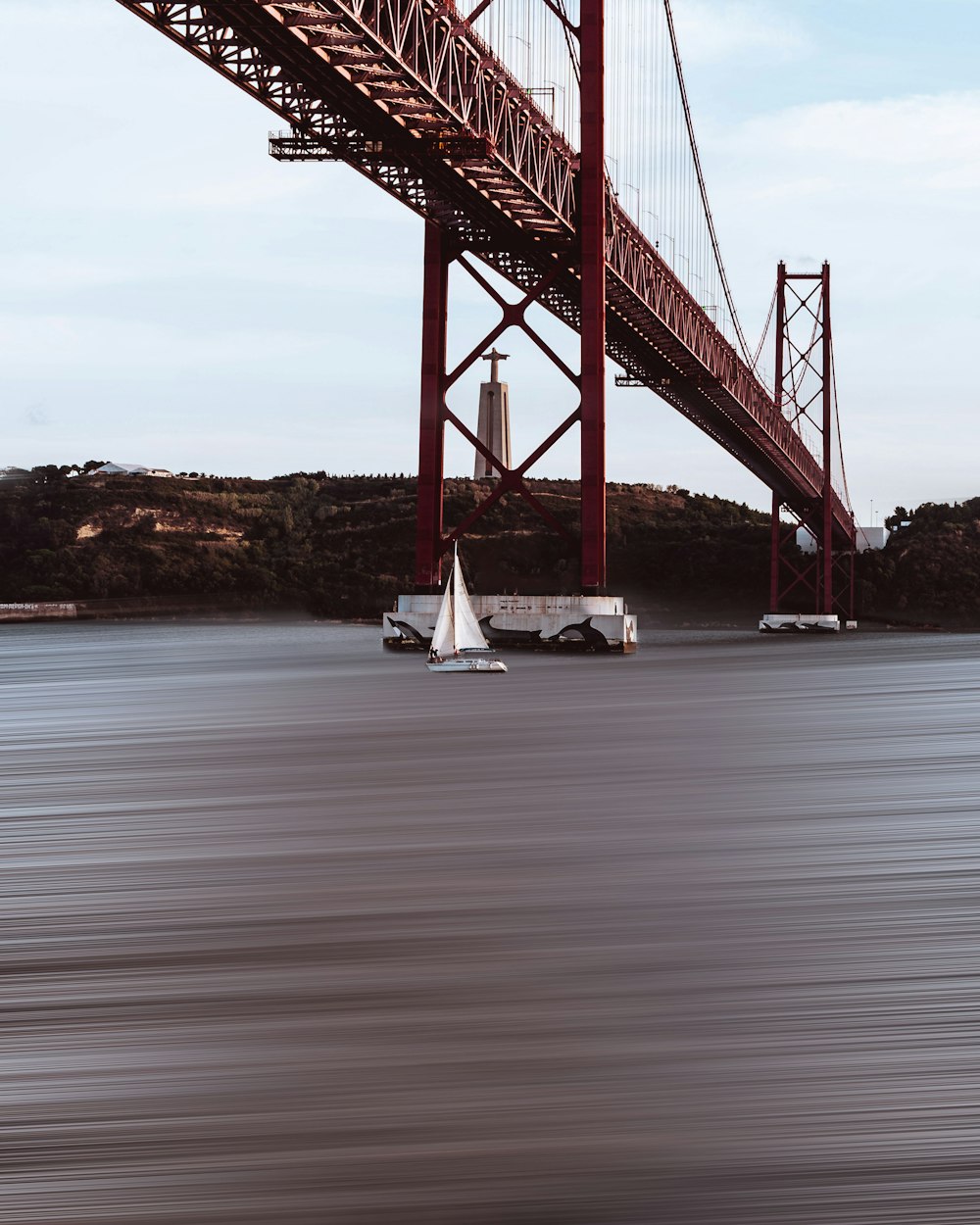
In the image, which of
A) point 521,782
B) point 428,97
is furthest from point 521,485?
point 521,782

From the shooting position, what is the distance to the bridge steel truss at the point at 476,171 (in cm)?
1791

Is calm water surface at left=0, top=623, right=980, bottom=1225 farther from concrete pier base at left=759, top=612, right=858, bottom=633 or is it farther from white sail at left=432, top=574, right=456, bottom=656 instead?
concrete pier base at left=759, top=612, right=858, bottom=633

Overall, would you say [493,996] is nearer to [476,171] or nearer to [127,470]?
[476,171]

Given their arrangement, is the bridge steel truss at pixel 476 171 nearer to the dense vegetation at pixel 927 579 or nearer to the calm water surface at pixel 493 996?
the calm water surface at pixel 493 996

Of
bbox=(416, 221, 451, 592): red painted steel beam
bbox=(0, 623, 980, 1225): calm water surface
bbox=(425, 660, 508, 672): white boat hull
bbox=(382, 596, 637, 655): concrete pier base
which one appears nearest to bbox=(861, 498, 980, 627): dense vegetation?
bbox=(382, 596, 637, 655): concrete pier base

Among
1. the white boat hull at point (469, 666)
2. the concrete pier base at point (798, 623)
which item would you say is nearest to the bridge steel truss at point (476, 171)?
the white boat hull at point (469, 666)

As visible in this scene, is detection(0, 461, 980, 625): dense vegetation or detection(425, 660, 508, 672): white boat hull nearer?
detection(425, 660, 508, 672): white boat hull

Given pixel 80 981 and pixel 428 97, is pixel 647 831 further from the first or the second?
pixel 428 97

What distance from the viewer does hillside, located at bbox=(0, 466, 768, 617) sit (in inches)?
3152

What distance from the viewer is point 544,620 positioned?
2920 centimetres

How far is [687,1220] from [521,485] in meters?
27.3

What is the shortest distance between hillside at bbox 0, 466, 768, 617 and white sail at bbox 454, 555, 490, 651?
48.8m

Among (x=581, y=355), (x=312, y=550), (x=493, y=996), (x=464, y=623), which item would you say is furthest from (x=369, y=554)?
(x=493, y=996)

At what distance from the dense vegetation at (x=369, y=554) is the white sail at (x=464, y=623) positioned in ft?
162
